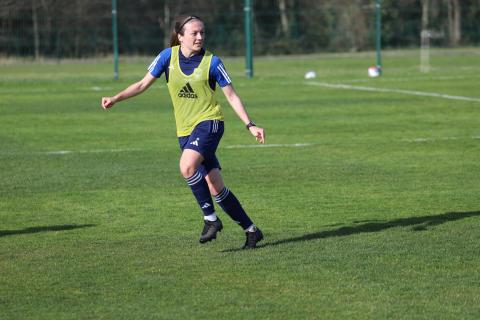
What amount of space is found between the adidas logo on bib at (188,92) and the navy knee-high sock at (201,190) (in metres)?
0.62

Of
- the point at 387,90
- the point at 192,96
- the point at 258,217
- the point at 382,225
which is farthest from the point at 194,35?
the point at 387,90

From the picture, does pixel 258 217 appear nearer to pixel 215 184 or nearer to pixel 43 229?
pixel 215 184

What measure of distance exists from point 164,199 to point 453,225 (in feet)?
11.1

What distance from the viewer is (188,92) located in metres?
9.05

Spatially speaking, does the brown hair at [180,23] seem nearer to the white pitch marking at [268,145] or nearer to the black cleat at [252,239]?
the black cleat at [252,239]

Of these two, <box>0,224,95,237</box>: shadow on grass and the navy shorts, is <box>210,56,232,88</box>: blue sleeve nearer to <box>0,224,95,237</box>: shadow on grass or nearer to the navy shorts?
the navy shorts

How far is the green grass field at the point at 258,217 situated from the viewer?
7.36m

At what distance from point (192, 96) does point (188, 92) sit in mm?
47

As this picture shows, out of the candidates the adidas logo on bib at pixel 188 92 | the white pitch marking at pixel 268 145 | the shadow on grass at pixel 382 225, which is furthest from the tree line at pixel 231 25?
the adidas logo on bib at pixel 188 92

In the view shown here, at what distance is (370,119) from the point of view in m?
21.2

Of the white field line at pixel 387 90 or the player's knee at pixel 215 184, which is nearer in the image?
the player's knee at pixel 215 184

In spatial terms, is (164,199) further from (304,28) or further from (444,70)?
(304,28)

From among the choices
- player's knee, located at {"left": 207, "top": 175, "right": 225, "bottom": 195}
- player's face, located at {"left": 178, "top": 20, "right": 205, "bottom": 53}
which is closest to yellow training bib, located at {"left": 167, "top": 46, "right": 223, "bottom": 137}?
player's face, located at {"left": 178, "top": 20, "right": 205, "bottom": 53}

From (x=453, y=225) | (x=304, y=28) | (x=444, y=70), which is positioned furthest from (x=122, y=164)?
(x=304, y=28)
